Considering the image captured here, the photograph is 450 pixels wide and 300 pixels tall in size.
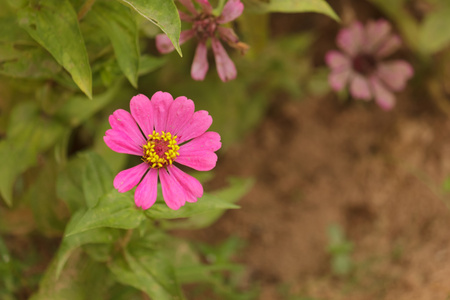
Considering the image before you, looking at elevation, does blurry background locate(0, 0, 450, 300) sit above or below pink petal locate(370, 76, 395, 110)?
below

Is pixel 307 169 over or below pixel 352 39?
below

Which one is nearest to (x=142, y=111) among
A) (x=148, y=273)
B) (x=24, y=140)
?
(x=148, y=273)

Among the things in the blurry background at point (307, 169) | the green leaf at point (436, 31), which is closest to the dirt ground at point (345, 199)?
the blurry background at point (307, 169)

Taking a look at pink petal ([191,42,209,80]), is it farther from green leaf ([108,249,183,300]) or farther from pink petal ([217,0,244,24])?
green leaf ([108,249,183,300])

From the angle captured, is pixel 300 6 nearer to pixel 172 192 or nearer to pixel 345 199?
pixel 172 192

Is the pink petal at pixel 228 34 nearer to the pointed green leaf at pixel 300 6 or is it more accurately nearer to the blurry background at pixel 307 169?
the pointed green leaf at pixel 300 6

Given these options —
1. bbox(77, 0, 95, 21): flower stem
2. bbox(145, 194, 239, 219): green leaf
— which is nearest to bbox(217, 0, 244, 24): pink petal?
bbox(77, 0, 95, 21): flower stem

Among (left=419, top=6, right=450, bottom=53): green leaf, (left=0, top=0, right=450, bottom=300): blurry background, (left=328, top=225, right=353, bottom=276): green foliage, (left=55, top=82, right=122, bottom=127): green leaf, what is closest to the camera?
(left=55, top=82, right=122, bottom=127): green leaf
